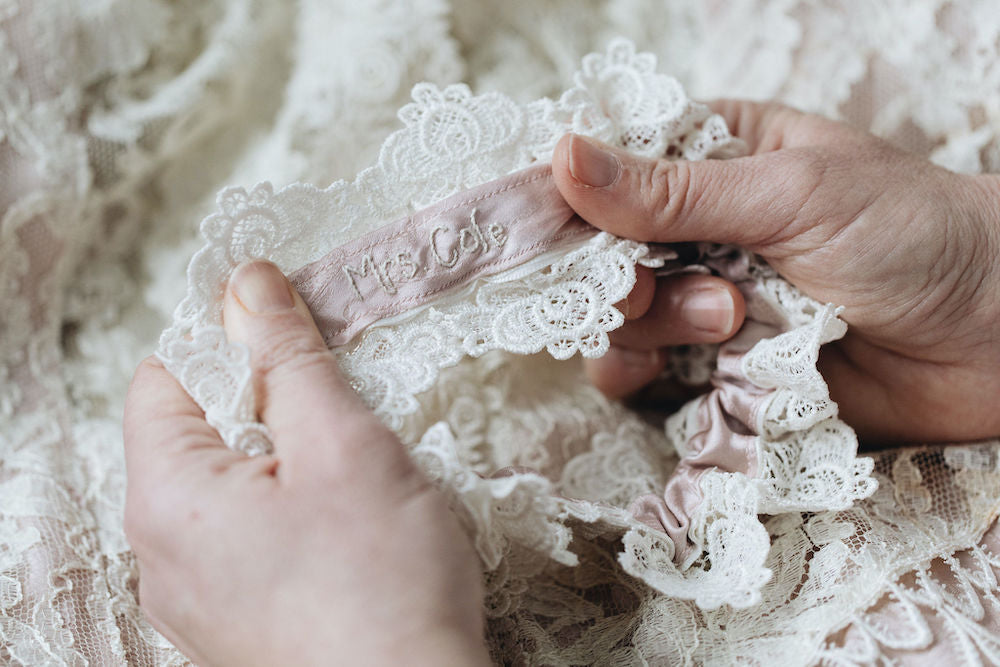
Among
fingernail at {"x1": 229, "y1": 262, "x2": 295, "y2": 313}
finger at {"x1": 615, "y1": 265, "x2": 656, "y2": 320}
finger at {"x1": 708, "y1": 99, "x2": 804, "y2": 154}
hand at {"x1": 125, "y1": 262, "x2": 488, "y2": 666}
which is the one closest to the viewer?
hand at {"x1": 125, "y1": 262, "x2": 488, "y2": 666}

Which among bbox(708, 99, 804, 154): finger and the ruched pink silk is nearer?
the ruched pink silk

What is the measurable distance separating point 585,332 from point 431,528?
26 centimetres

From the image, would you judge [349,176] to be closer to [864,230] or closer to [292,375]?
[292,375]

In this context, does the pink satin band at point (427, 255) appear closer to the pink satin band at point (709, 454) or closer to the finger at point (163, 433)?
the finger at point (163, 433)

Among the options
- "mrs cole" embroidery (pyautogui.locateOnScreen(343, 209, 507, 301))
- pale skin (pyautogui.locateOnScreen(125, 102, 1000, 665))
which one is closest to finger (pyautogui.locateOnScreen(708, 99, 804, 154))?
pale skin (pyautogui.locateOnScreen(125, 102, 1000, 665))

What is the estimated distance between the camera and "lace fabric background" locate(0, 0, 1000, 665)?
797mm

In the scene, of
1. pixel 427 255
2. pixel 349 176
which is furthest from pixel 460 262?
pixel 349 176

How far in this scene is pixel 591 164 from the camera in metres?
0.80

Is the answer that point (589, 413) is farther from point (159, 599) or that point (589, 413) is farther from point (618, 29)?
point (618, 29)

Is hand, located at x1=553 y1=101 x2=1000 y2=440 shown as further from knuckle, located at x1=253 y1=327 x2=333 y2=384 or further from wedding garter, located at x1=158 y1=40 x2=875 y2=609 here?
knuckle, located at x1=253 y1=327 x2=333 y2=384

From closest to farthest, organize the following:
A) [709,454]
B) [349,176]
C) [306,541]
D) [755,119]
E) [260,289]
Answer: [306,541] < [260,289] < [709,454] < [755,119] < [349,176]

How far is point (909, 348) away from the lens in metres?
0.96

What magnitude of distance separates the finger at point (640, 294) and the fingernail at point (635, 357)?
5.8 inches

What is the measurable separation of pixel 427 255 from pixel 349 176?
0.42m
